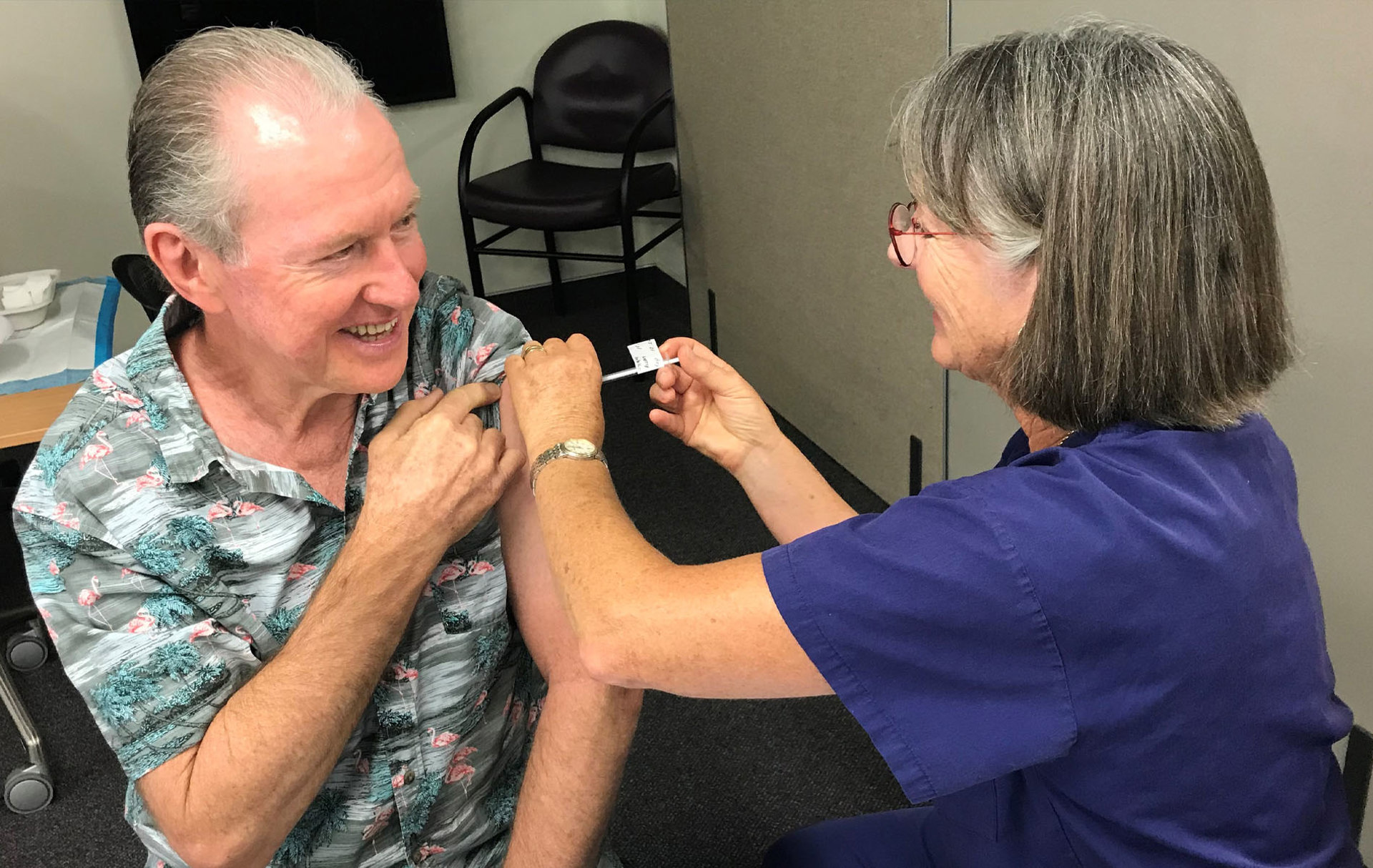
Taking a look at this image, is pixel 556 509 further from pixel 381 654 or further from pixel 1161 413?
pixel 1161 413

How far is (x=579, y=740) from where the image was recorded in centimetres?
113

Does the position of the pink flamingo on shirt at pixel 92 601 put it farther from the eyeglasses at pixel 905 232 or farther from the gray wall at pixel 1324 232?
the gray wall at pixel 1324 232

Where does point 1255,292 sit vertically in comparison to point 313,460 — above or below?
above

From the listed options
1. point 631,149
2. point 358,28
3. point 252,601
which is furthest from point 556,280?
point 252,601

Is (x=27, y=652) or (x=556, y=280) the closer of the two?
(x=27, y=652)

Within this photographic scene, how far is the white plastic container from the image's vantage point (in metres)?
2.24

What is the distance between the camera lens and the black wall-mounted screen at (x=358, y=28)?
3.68 m

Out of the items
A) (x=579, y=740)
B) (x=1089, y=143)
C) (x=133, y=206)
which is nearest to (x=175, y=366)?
(x=133, y=206)

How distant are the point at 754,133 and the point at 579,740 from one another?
222 centimetres

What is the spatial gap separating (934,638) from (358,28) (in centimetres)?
374

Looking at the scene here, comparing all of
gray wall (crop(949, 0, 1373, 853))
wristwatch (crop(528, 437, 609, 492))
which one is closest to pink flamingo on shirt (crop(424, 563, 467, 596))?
wristwatch (crop(528, 437, 609, 492))

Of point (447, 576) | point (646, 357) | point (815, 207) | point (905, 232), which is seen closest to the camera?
point (905, 232)

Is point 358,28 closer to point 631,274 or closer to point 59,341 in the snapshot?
point 631,274

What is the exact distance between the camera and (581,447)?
1.13m
